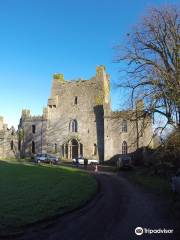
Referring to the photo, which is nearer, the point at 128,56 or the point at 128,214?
the point at 128,214

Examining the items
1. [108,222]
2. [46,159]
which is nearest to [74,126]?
[46,159]

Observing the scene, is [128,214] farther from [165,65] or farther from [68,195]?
[165,65]

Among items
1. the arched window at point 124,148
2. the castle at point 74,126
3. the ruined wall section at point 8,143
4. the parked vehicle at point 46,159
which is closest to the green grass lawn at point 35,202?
the parked vehicle at point 46,159

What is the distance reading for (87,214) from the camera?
11227mm

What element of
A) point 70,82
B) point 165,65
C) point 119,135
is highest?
point 70,82

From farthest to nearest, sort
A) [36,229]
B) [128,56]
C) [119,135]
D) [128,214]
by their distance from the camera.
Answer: [119,135] → [128,56] → [128,214] → [36,229]

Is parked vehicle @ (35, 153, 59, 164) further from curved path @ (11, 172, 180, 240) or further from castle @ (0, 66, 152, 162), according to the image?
curved path @ (11, 172, 180, 240)

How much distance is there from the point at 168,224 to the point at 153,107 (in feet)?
32.5

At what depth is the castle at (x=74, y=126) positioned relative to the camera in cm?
4762

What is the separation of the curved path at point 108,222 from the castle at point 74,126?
1340 inches

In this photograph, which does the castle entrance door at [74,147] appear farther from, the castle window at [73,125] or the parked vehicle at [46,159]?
the parked vehicle at [46,159]

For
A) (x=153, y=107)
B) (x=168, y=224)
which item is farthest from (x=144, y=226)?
(x=153, y=107)

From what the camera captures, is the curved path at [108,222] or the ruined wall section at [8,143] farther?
the ruined wall section at [8,143]

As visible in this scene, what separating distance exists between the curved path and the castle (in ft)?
112
